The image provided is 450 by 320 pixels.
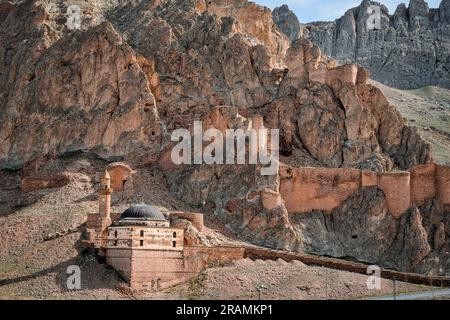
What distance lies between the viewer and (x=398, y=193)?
84.2m

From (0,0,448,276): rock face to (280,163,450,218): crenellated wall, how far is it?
101cm

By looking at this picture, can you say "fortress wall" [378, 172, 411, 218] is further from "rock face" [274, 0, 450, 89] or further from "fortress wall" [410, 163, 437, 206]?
Result: "rock face" [274, 0, 450, 89]

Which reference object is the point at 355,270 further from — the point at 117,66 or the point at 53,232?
the point at 117,66

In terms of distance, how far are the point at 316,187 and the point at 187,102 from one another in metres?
14.9

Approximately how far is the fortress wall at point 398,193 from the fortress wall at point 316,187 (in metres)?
2.47

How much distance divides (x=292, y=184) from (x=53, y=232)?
64.6 feet

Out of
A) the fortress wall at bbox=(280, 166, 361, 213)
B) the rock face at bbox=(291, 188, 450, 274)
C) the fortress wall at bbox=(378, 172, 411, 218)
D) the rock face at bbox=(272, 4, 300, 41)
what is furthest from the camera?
the rock face at bbox=(272, 4, 300, 41)

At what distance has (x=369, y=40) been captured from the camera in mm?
163500

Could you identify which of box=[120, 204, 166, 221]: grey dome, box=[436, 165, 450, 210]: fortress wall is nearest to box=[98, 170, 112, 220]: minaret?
box=[120, 204, 166, 221]: grey dome

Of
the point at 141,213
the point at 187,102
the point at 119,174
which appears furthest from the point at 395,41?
the point at 141,213

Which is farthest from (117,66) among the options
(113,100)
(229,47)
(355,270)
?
(355,270)

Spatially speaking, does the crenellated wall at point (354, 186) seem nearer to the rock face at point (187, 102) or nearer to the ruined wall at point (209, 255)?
the rock face at point (187, 102)

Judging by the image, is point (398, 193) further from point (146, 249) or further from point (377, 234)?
point (146, 249)

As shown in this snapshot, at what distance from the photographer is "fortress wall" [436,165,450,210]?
84.2m
